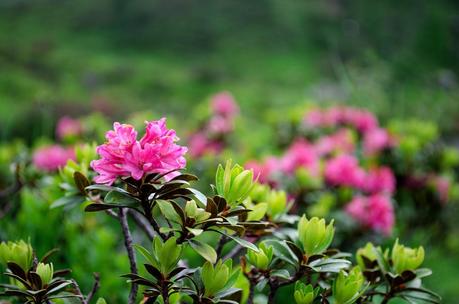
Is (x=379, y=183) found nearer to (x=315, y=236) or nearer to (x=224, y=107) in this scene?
(x=224, y=107)

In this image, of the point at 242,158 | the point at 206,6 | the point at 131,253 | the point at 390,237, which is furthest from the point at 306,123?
the point at 206,6

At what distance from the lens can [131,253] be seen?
45.5 inches

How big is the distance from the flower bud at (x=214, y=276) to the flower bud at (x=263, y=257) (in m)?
0.13

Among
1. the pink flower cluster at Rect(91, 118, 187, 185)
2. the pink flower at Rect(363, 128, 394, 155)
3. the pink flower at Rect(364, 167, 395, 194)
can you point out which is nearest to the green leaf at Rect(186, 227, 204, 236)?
the pink flower cluster at Rect(91, 118, 187, 185)

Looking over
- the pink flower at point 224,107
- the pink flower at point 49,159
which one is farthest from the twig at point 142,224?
the pink flower at point 224,107

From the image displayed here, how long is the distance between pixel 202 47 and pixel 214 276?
16.4 meters

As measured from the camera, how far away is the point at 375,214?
7.95 ft

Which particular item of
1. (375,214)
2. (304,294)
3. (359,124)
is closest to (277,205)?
(304,294)

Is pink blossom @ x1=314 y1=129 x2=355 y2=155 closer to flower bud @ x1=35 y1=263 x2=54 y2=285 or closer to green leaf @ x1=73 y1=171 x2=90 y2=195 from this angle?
green leaf @ x1=73 y1=171 x2=90 y2=195

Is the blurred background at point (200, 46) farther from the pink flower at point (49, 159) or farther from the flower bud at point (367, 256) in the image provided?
the flower bud at point (367, 256)

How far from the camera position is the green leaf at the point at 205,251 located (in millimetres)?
1014

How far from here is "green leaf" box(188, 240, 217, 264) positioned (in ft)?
3.33

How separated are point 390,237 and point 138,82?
39.7 feet

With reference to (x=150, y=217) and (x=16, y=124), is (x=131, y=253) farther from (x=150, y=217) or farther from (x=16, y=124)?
(x=16, y=124)
